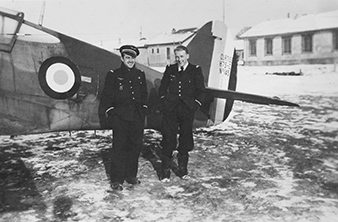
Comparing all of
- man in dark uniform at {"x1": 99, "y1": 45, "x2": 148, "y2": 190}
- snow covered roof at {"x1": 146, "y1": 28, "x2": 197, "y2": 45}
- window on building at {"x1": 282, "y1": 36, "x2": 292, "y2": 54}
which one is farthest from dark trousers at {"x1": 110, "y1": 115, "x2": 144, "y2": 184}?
snow covered roof at {"x1": 146, "y1": 28, "x2": 197, "y2": 45}

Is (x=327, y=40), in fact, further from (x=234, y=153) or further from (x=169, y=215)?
(x=169, y=215)

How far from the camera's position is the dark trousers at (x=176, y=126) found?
388cm

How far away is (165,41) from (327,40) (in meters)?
23.1

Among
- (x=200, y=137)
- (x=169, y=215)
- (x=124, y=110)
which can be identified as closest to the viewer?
(x=169, y=215)

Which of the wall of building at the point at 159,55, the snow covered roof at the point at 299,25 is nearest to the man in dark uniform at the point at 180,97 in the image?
the snow covered roof at the point at 299,25

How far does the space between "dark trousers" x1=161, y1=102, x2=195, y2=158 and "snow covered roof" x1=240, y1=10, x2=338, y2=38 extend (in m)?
23.2

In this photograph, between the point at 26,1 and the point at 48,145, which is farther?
the point at 48,145

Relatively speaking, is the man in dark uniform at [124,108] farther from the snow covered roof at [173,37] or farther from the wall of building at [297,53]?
the snow covered roof at [173,37]

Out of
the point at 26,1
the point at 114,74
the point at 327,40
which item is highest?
the point at 327,40

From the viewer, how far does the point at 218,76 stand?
5.94 metres

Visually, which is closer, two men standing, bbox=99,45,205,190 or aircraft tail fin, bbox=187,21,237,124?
two men standing, bbox=99,45,205,190

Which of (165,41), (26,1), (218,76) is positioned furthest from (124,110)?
(165,41)

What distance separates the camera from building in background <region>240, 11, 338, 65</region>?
82.9 feet

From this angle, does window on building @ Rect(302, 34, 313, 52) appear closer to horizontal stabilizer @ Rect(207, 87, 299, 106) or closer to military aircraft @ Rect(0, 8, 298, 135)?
horizontal stabilizer @ Rect(207, 87, 299, 106)
